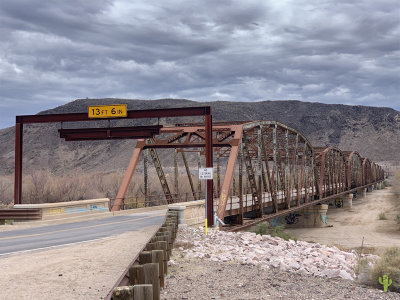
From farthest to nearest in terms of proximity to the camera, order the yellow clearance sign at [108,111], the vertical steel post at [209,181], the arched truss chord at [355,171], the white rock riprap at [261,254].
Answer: the arched truss chord at [355,171], the yellow clearance sign at [108,111], the vertical steel post at [209,181], the white rock riprap at [261,254]

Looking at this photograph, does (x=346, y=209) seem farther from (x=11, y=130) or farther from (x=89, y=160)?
(x=11, y=130)

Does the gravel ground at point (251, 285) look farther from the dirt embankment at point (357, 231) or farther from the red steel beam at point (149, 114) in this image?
the dirt embankment at point (357, 231)

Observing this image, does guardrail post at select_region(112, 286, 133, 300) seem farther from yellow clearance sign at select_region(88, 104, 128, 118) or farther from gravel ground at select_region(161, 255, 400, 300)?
yellow clearance sign at select_region(88, 104, 128, 118)

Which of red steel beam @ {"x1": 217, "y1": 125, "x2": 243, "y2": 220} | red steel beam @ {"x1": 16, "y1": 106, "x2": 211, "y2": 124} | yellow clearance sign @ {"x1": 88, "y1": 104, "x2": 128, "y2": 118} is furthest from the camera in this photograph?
yellow clearance sign @ {"x1": 88, "y1": 104, "x2": 128, "y2": 118}

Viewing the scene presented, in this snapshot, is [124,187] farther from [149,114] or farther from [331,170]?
[331,170]

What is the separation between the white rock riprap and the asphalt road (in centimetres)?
344

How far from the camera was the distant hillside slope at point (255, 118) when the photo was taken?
14150 centimetres

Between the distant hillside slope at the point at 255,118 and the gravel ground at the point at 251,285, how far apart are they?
4898 inches

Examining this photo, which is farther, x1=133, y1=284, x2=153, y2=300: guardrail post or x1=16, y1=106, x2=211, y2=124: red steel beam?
x1=16, y1=106, x2=211, y2=124: red steel beam

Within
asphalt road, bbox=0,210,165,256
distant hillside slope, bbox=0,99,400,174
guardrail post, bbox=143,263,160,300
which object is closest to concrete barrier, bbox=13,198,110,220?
asphalt road, bbox=0,210,165,256

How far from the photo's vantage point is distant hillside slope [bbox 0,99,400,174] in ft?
464

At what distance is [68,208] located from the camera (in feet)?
81.0

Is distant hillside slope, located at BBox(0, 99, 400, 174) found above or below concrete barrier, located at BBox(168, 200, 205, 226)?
above

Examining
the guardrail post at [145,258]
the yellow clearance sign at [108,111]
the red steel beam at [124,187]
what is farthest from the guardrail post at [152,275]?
the red steel beam at [124,187]
